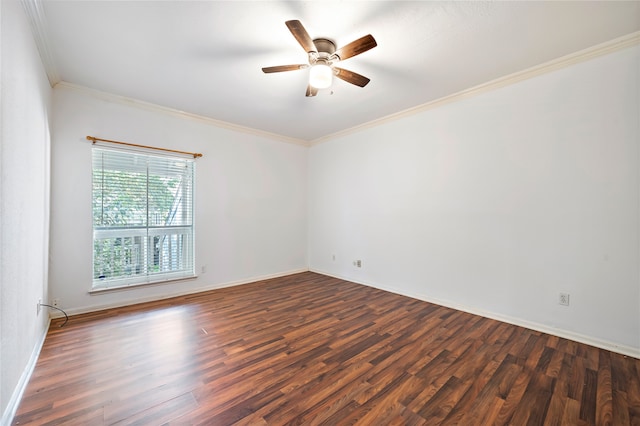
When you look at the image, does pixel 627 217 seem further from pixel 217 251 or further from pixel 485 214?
pixel 217 251

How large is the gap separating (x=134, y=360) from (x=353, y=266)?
3.20m

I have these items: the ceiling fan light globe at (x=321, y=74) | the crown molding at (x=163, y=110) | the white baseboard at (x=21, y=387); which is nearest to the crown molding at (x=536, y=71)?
the ceiling fan light globe at (x=321, y=74)

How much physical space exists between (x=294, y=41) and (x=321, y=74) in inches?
13.6

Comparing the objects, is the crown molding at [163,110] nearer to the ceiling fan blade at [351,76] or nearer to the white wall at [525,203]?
the white wall at [525,203]

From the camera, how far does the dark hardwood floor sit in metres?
1.55

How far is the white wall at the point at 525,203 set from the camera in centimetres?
228

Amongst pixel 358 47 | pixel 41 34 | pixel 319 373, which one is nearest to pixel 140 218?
pixel 41 34

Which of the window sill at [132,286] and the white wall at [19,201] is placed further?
the window sill at [132,286]

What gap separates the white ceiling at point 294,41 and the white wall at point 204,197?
37 centimetres

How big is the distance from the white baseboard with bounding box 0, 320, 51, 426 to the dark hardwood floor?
42mm

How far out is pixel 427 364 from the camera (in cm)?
206

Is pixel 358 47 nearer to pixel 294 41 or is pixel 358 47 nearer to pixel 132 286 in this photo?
pixel 294 41

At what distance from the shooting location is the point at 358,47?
78.0 inches

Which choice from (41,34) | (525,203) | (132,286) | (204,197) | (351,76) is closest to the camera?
(41,34)
